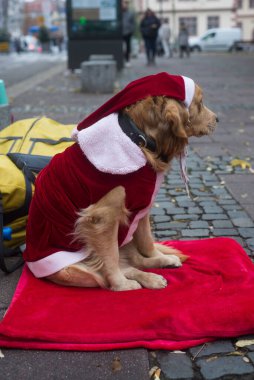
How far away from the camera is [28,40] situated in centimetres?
7512

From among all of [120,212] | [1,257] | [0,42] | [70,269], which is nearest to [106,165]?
[120,212]

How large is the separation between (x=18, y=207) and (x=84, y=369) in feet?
5.19

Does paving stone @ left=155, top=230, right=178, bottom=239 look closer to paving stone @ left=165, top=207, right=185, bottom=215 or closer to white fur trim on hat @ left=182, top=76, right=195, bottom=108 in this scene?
paving stone @ left=165, top=207, right=185, bottom=215

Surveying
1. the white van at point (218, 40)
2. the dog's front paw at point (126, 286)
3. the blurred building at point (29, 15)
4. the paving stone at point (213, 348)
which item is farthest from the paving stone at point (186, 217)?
the blurred building at point (29, 15)

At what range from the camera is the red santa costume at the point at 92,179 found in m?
2.98

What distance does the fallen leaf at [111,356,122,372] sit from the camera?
2.54m

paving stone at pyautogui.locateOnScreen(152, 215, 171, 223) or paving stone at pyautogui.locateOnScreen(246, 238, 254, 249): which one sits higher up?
paving stone at pyautogui.locateOnScreen(246, 238, 254, 249)

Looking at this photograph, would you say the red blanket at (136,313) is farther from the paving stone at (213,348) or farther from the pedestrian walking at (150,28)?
the pedestrian walking at (150,28)

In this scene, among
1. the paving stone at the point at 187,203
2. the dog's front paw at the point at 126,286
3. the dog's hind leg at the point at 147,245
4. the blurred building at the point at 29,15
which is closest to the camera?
the dog's front paw at the point at 126,286

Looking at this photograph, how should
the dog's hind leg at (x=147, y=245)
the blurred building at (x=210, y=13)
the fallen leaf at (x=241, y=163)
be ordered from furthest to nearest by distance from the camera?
the blurred building at (x=210, y=13)
the fallen leaf at (x=241, y=163)
the dog's hind leg at (x=147, y=245)

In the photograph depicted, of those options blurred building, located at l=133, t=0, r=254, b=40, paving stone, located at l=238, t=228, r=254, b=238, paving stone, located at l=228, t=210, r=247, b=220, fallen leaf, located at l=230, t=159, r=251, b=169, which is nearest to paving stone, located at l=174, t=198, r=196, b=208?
paving stone, located at l=228, t=210, r=247, b=220

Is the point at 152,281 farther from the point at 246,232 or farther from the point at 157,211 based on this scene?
the point at 157,211

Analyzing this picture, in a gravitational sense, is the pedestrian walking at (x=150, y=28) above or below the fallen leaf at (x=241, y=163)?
above

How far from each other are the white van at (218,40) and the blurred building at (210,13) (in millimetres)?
25574
